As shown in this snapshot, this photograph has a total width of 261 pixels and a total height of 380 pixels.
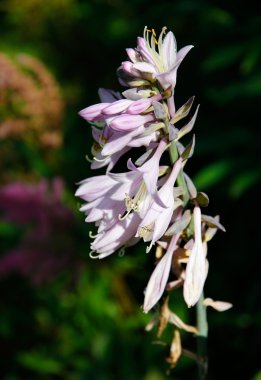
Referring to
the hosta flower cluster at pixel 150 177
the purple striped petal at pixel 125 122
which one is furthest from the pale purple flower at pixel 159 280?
the purple striped petal at pixel 125 122

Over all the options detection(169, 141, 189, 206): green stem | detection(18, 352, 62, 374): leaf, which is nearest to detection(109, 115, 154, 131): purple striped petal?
detection(169, 141, 189, 206): green stem

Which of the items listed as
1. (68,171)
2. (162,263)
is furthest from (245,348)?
(162,263)

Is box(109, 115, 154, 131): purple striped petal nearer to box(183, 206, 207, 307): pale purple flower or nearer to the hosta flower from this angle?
the hosta flower

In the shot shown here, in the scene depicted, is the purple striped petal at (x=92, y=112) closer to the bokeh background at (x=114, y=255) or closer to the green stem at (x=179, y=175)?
the green stem at (x=179, y=175)

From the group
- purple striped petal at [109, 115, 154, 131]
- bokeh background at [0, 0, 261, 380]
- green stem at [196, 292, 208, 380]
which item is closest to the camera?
purple striped petal at [109, 115, 154, 131]

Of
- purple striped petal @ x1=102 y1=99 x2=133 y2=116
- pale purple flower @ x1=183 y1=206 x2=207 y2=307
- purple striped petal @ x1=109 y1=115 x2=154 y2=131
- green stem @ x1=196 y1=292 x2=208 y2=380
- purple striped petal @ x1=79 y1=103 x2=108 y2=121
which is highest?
purple striped petal @ x1=79 y1=103 x2=108 y2=121
